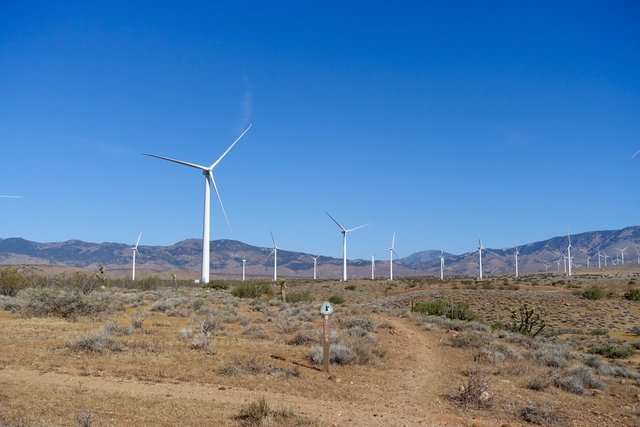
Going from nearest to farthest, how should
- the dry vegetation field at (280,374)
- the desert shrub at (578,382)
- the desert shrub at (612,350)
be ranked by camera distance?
the dry vegetation field at (280,374), the desert shrub at (578,382), the desert shrub at (612,350)

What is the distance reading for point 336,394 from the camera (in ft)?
46.5

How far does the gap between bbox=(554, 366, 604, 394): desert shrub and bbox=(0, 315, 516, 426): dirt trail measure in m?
3.12

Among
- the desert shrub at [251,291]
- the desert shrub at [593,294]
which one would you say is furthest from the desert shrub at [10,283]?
the desert shrub at [593,294]

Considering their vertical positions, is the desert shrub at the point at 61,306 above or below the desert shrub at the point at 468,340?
above

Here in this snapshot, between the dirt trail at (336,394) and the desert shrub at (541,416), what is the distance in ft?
2.36

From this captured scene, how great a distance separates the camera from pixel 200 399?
12.8m

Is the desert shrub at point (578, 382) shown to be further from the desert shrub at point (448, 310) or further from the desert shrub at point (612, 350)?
the desert shrub at point (448, 310)

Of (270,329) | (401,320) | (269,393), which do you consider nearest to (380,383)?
(269,393)

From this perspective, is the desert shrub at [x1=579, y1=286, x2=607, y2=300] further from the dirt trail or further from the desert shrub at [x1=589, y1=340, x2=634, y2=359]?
the dirt trail

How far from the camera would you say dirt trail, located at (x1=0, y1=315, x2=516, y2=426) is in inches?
478

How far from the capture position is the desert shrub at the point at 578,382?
16422 millimetres

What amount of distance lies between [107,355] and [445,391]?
9.66 metres

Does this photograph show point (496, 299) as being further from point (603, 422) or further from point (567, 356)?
point (603, 422)

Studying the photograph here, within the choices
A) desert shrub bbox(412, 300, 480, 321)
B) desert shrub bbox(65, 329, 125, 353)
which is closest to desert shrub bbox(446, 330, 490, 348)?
desert shrub bbox(412, 300, 480, 321)
